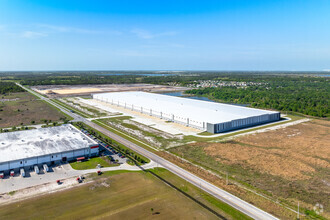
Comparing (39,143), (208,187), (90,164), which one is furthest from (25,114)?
(208,187)

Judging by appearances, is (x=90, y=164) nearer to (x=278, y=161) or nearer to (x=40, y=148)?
(x=40, y=148)

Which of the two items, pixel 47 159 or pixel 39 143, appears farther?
pixel 39 143

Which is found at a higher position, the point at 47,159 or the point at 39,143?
the point at 39,143

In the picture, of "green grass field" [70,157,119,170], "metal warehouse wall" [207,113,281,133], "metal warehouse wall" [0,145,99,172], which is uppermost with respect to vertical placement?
"metal warehouse wall" [207,113,281,133]

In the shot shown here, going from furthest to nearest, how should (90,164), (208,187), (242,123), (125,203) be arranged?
1. (242,123)
2. (90,164)
3. (208,187)
4. (125,203)

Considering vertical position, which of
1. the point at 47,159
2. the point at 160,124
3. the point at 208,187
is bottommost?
the point at 208,187

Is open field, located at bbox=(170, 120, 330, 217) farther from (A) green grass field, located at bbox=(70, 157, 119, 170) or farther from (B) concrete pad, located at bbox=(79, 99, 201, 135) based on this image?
(A) green grass field, located at bbox=(70, 157, 119, 170)

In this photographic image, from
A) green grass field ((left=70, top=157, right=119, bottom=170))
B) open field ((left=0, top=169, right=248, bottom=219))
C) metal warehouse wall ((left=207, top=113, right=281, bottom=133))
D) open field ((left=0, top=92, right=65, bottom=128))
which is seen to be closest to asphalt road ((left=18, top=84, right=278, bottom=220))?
open field ((left=0, top=169, right=248, bottom=219))

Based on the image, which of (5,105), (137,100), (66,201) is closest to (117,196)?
(66,201)
